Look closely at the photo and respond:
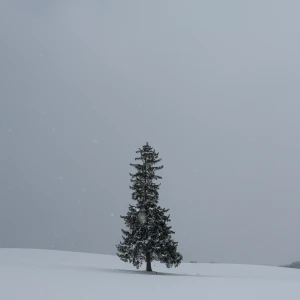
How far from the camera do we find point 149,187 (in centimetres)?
2944

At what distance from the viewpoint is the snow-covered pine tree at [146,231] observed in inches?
1096

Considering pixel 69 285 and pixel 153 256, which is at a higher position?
pixel 153 256

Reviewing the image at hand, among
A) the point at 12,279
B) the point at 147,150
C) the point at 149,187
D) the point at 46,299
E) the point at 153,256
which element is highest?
the point at 147,150

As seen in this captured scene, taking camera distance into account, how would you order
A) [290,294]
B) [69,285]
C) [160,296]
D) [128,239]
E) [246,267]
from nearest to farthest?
1. [160,296]
2. [69,285]
3. [290,294]
4. [128,239]
5. [246,267]

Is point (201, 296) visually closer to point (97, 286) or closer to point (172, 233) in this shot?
point (97, 286)

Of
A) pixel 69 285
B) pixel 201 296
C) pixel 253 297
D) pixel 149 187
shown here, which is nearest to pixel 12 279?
pixel 69 285

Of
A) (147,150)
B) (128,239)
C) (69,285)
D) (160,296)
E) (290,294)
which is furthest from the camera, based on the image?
(147,150)

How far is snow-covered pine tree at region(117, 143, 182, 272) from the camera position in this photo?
27.8 metres

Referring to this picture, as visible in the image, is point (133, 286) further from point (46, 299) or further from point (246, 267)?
point (246, 267)

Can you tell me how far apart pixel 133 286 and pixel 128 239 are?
12537mm

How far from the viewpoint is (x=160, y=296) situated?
43.6 ft

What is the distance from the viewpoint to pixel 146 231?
28.1m

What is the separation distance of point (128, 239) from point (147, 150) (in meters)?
7.19

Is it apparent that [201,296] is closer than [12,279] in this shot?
Yes
